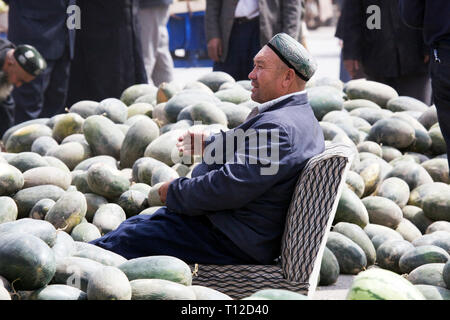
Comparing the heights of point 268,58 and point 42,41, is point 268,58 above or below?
above

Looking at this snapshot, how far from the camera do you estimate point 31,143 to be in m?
5.00

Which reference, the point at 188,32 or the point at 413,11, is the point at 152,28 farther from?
the point at 413,11

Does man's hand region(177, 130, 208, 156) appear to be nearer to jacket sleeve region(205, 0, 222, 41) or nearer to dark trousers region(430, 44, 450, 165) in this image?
dark trousers region(430, 44, 450, 165)

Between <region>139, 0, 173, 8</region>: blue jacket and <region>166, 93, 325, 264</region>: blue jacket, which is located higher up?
<region>139, 0, 173, 8</region>: blue jacket

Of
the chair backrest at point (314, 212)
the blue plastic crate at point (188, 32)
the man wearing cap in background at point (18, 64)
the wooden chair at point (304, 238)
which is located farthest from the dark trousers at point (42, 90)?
the blue plastic crate at point (188, 32)

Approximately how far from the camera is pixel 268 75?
126 inches

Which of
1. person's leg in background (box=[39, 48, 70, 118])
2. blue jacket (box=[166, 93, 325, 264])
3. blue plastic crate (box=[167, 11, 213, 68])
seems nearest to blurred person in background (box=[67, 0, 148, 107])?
person's leg in background (box=[39, 48, 70, 118])

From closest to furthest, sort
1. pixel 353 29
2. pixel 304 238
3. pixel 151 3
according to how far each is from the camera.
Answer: pixel 304 238 < pixel 353 29 < pixel 151 3

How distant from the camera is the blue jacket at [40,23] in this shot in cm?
661

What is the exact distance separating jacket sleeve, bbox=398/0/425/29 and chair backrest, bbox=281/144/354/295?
113 cm

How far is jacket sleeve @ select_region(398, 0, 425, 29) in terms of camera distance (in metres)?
3.70

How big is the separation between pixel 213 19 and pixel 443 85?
3348mm

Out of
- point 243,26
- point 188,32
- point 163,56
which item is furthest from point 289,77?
point 188,32
